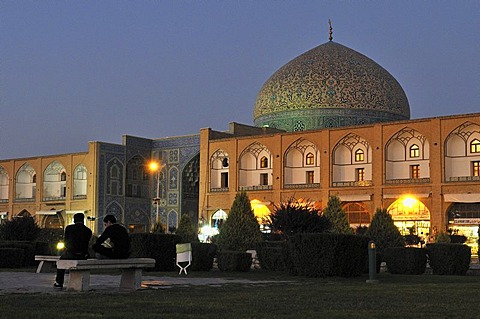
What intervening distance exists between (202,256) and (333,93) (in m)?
26.6

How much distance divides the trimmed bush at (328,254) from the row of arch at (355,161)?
20.0 m

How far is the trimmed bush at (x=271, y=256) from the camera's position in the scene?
1755 centimetres

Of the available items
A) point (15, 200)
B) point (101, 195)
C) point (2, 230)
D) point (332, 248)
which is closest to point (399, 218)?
point (101, 195)

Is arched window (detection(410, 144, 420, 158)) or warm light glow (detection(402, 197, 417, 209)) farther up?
arched window (detection(410, 144, 420, 158))

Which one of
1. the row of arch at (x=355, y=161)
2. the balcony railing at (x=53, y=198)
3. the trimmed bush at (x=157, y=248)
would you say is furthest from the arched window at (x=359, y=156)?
the trimmed bush at (x=157, y=248)

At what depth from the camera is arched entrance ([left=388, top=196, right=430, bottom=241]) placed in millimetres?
34344

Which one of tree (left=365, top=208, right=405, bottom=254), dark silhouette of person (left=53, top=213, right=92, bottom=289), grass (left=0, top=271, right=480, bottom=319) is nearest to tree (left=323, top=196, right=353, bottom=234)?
tree (left=365, top=208, right=405, bottom=254)

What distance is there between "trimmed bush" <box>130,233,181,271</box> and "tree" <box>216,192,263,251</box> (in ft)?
24.7

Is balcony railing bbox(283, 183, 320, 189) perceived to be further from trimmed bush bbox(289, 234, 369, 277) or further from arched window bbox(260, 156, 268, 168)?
trimmed bush bbox(289, 234, 369, 277)

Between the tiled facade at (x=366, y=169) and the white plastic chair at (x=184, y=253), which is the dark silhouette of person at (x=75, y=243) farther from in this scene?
the tiled facade at (x=366, y=169)

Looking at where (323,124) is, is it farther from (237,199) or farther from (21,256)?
(21,256)

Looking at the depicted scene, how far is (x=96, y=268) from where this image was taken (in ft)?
30.6

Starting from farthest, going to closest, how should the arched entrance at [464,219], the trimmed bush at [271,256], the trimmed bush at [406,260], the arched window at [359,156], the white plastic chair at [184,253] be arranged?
the arched window at [359,156] < the arched entrance at [464,219] < the trimmed bush at [271,256] < the trimmed bush at [406,260] < the white plastic chair at [184,253]

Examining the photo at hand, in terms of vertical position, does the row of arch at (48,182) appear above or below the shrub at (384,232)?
A: above
